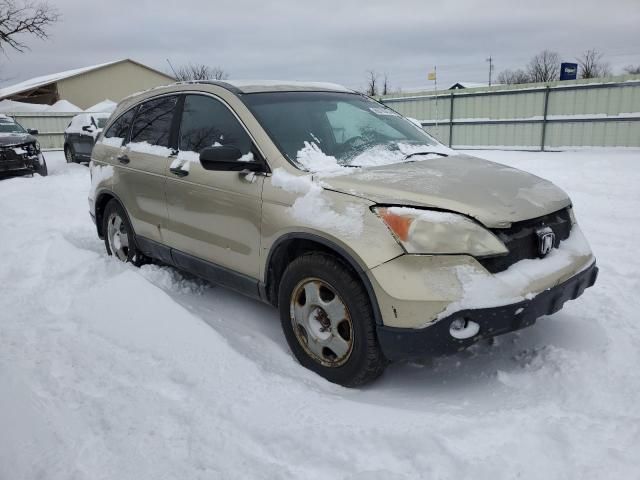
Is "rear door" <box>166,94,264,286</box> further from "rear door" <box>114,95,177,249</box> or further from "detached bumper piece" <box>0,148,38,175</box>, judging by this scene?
"detached bumper piece" <box>0,148,38,175</box>

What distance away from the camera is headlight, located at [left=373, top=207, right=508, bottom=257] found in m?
2.57

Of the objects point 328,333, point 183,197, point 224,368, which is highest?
point 183,197

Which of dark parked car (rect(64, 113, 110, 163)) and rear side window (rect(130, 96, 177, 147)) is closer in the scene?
rear side window (rect(130, 96, 177, 147))

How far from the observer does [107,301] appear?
13.0ft

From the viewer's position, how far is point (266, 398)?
2811mm

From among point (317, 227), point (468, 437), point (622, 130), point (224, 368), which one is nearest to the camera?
point (468, 437)

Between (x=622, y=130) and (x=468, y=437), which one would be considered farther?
(x=622, y=130)

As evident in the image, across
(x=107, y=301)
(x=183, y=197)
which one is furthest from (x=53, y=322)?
(x=183, y=197)

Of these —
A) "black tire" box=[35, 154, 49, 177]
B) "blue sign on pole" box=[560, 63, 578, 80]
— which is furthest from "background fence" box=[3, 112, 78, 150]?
"blue sign on pole" box=[560, 63, 578, 80]

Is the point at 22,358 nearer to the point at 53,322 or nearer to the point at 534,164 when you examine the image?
the point at 53,322

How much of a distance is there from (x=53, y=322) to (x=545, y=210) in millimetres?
3433

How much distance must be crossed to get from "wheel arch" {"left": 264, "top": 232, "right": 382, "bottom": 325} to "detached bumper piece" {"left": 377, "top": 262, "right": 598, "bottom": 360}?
138 mm

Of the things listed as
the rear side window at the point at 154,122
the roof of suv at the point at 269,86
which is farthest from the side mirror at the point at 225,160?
the rear side window at the point at 154,122

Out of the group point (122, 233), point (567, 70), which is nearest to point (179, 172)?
point (122, 233)
